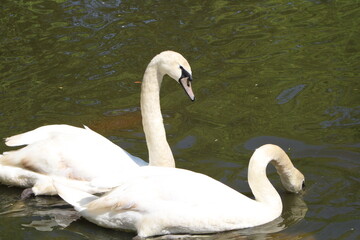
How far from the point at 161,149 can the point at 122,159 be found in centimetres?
37

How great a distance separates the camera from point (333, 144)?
24.7 ft

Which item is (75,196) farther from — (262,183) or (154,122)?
(262,183)

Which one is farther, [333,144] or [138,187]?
[333,144]

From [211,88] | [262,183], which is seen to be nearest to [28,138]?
[262,183]

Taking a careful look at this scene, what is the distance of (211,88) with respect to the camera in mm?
9250

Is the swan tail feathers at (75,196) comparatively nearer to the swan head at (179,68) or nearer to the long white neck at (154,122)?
the long white neck at (154,122)

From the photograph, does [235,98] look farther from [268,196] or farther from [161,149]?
[268,196]

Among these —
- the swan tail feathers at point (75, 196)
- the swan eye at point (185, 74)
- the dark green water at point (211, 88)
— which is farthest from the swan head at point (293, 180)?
the swan tail feathers at point (75, 196)

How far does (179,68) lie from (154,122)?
1.92ft

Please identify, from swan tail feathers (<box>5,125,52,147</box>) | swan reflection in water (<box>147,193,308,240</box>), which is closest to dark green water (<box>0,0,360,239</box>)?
swan reflection in water (<box>147,193,308,240</box>)

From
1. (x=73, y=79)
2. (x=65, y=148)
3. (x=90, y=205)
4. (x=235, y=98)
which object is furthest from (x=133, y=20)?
→ (x=90, y=205)

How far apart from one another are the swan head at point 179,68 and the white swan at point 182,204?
85cm

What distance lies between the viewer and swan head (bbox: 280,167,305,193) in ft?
21.7

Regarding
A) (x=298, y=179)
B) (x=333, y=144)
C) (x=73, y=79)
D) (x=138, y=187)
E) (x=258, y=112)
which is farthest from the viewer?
(x=73, y=79)
